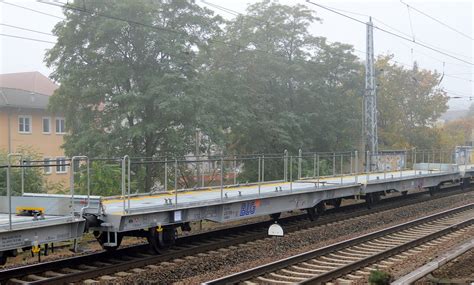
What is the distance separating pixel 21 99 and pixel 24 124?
1897 millimetres

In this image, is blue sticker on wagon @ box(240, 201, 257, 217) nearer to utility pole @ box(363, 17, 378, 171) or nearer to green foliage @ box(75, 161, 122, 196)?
green foliage @ box(75, 161, 122, 196)

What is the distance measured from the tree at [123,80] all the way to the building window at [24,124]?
1527 centimetres

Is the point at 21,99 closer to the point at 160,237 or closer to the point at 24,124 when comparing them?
the point at 24,124

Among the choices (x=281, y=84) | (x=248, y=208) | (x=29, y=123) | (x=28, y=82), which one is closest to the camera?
(x=248, y=208)

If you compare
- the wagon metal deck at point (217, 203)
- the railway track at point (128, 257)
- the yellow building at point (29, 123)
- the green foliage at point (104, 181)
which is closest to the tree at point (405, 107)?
the wagon metal deck at point (217, 203)

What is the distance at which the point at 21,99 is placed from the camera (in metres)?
40.7

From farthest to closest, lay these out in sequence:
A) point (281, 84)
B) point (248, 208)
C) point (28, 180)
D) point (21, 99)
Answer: point (21, 99), point (281, 84), point (28, 180), point (248, 208)

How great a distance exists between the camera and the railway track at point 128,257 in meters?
9.46

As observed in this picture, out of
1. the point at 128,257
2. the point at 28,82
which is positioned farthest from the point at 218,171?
the point at 28,82

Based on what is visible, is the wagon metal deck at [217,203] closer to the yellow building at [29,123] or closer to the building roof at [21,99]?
the yellow building at [29,123]

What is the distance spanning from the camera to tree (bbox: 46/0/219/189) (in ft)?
82.1

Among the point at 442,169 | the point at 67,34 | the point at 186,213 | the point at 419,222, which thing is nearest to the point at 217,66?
the point at 67,34

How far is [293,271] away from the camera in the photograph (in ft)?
33.7

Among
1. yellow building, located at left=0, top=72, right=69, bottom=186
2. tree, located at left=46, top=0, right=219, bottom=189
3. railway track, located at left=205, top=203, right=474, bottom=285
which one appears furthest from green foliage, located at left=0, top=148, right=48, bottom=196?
yellow building, located at left=0, top=72, right=69, bottom=186
